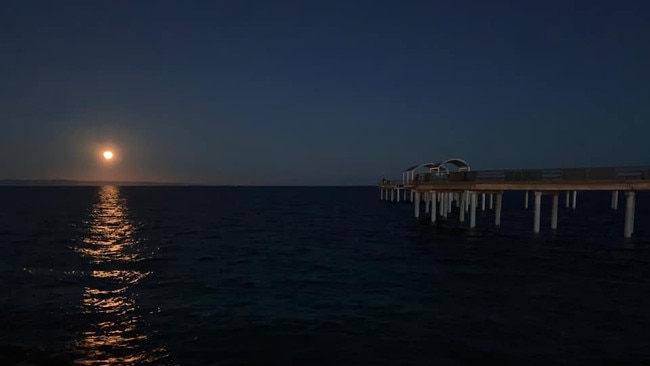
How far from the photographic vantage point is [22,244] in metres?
29.9

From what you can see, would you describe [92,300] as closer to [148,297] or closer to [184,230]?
[148,297]

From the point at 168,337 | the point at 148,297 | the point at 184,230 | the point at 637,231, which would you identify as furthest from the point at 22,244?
the point at 637,231

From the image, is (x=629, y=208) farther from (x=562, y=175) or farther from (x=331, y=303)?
(x=331, y=303)

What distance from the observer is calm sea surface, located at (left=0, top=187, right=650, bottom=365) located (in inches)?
429

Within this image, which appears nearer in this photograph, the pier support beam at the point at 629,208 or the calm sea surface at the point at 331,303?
the calm sea surface at the point at 331,303

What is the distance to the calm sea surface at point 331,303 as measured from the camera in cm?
1089

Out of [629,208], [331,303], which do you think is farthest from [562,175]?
[331,303]

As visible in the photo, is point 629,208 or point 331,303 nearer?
point 331,303

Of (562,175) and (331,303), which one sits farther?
(562,175)

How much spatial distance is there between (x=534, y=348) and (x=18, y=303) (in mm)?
16748

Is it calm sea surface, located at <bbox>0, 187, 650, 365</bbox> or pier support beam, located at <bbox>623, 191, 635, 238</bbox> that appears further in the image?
pier support beam, located at <bbox>623, 191, 635, 238</bbox>

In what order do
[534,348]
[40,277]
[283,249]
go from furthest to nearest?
1. [283,249]
2. [40,277]
3. [534,348]

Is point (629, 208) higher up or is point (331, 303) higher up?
point (629, 208)

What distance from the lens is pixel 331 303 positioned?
49.6 feet
